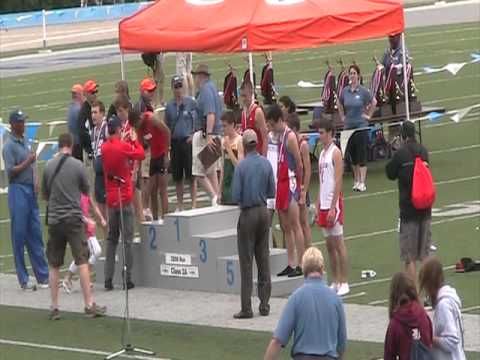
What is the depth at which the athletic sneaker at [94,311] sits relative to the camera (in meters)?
15.8

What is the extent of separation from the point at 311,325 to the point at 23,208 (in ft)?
26.2

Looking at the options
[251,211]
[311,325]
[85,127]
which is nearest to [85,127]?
[85,127]

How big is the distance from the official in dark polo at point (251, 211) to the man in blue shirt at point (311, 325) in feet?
15.6

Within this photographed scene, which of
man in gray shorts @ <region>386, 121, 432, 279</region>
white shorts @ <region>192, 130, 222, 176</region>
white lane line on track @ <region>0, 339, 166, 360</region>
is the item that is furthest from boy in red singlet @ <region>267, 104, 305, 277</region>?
white shorts @ <region>192, 130, 222, 176</region>

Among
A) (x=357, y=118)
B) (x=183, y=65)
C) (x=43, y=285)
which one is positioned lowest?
(x=43, y=285)

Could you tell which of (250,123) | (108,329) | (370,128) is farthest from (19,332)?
(370,128)

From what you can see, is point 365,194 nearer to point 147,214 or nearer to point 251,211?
point 147,214

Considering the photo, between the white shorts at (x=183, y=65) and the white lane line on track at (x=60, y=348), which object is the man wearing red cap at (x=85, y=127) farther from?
the white lane line on track at (x=60, y=348)

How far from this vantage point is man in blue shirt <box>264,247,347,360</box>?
1017cm

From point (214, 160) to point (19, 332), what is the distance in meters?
5.39

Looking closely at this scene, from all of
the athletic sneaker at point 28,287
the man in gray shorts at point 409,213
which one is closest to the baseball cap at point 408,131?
the man in gray shorts at point 409,213

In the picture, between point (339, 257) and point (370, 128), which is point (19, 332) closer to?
point (339, 257)

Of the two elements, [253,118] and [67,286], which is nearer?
[67,286]

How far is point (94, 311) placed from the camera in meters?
15.9
